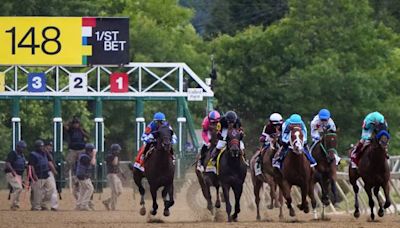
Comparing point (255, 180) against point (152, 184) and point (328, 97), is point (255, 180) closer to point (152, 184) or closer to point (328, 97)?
point (152, 184)

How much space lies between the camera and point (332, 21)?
63.3m

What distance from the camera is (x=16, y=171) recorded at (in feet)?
116

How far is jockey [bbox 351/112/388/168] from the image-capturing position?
25.5 m

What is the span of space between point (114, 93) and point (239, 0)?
174ft

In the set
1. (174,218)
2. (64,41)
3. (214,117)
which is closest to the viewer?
(214,117)

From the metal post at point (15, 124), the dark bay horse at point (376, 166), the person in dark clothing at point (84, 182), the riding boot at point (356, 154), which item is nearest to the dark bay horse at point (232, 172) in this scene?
the riding boot at point (356, 154)

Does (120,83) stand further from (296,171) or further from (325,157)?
(296,171)

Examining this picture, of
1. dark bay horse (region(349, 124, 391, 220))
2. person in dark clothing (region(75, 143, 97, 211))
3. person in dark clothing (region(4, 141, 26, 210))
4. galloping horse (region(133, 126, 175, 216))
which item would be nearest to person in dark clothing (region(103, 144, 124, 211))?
person in dark clothing (region(75, 143, 97, 211))

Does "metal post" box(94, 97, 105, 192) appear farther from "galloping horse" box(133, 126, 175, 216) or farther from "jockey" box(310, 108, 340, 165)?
"jockey" box(310, 108, 340, 165)

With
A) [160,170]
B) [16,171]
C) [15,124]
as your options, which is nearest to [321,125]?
[160,170]

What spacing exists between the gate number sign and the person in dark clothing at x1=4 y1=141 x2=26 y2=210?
444 cm

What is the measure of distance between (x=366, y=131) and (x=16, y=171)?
11.6 m

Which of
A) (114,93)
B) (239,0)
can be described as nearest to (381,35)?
(239,0)

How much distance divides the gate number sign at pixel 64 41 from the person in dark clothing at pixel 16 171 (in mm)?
4441
